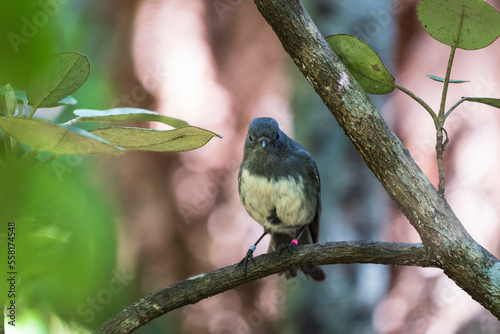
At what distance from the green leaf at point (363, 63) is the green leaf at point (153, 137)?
0.46 m

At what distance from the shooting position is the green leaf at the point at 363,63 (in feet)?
3.43

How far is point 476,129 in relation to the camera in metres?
3.40

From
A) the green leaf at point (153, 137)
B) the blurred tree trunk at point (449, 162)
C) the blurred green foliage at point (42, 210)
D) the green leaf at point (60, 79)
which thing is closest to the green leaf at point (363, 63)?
the green leaf at point (153, 137)

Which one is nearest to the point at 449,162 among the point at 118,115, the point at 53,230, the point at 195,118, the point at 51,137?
the point at 195,118

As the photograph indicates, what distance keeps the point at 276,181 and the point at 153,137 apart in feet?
4.59

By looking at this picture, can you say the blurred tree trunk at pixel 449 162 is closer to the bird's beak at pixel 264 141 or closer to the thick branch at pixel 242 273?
the bird's beak at pixel 264 141

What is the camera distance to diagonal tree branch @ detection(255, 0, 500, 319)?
97 cm

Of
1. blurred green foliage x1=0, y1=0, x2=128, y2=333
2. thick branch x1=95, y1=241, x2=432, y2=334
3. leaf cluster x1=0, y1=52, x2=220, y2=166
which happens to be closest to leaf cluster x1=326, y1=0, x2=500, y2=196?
thick branch x1=95, y1=241, x2=432, y2=334

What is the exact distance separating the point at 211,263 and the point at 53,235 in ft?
10.6

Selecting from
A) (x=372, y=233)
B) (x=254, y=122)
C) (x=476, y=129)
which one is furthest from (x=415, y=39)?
(x=254, y=122)

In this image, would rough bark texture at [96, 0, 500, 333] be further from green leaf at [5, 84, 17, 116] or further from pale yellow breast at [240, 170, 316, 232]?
pale yellow breast at [240, 170, 316, 232]

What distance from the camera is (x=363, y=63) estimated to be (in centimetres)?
106

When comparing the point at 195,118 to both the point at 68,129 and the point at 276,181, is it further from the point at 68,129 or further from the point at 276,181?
the point at 68,129

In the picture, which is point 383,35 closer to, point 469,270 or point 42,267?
point 469,270
